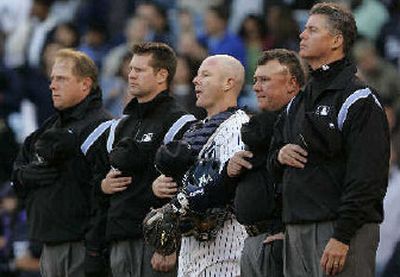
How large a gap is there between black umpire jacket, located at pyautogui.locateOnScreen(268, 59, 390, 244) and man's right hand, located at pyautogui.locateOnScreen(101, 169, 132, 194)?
177 centimetres

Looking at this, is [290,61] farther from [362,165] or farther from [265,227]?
[362,165]

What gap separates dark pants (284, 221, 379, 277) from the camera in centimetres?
822

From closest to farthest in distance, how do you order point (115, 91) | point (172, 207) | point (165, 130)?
point (172, 207), point (165, 130), point (115, 91)

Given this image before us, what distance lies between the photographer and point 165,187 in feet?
32.1

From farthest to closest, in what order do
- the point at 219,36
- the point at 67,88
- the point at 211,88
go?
the point at 219,36 < the point at 67,88 < the point at 211,88

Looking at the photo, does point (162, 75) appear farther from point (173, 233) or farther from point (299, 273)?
point (299, 273)

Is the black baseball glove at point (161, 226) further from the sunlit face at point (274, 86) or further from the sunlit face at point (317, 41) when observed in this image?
the sunlit face at point (317, 41)

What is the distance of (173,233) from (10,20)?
935cm

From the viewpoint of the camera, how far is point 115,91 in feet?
52.5

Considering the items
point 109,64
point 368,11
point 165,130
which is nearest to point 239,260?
point 165,130

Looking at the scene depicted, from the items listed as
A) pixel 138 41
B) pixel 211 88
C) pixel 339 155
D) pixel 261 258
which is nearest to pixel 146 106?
pixel 211 88

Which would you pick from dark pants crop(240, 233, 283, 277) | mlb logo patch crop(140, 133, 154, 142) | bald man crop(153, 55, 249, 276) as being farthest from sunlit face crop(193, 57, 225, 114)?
dark pants crop(240, 233, 283, 277)

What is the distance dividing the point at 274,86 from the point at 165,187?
1.04m

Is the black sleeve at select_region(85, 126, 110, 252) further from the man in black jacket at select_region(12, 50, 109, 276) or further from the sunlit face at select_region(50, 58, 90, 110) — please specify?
the sunlit face at select_region(50, 58, 90, 110)
